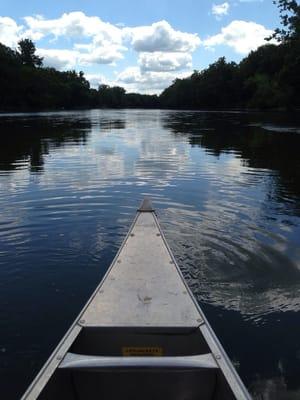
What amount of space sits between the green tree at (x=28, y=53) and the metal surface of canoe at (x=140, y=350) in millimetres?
174392

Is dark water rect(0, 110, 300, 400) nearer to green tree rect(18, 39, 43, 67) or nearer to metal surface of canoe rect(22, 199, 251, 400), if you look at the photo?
metal surface of canoe rect(22, 199, 251, 400)

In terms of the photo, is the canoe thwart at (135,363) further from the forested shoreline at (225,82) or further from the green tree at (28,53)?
the green tree at (28,53)

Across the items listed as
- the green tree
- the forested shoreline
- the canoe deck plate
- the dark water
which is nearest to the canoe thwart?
the canoe deck plate

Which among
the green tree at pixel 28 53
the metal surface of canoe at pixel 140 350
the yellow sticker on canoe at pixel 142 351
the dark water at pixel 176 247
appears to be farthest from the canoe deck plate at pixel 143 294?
the green tree at pixel 28 53

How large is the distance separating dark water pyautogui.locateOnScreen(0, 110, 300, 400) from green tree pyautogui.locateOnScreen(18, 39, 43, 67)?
161m

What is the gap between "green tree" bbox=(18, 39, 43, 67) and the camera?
167000 millimetres

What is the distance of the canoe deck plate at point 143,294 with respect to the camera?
472cm

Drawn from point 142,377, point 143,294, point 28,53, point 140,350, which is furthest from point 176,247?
point 28,53

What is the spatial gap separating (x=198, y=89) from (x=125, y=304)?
195 m

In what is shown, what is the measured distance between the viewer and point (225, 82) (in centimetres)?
17912

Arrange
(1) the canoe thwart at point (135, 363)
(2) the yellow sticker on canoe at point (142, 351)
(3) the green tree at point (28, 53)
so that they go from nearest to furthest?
1. (1) the canoe thwart at point (135, 363)
2. (2) the yellow sticker on canoe at point (142, 351)
3. (3) the green tree at point (28, 53)

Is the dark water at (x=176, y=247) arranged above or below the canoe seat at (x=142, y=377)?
below

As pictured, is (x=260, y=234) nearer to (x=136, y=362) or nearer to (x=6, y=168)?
(x=136, y=362)

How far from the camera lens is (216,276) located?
7867 mm
